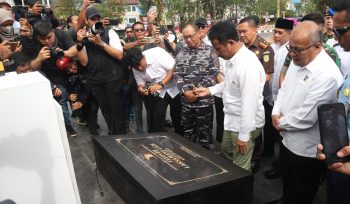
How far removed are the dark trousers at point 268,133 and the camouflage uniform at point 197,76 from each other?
2.22ft

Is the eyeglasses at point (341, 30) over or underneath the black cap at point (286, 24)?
over

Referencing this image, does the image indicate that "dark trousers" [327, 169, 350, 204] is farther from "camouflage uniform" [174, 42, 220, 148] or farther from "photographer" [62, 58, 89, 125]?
"photographer" [62, 58, 89, 125]

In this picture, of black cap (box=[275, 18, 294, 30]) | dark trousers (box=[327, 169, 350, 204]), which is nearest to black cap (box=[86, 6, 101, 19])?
black cap (box=[275, 18, 294, 30])

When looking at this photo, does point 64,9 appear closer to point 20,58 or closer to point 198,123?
point 20,58

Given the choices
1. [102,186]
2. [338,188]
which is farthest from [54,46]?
[338,188]

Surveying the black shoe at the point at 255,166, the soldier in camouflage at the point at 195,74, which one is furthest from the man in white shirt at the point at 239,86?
the soldier in camouflage at the point at 195,74

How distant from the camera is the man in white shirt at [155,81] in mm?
3828

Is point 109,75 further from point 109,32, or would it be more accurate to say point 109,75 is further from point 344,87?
point 344,87

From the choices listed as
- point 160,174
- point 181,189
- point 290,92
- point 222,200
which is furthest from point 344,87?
point 160,174

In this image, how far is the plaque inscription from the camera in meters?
2.17

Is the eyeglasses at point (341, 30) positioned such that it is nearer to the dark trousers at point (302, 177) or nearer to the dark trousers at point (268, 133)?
the dark trousers at point (302, 177)

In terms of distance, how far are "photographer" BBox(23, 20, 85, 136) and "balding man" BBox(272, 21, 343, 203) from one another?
103 inches

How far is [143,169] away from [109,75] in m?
1.95

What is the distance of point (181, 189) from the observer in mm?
1964
